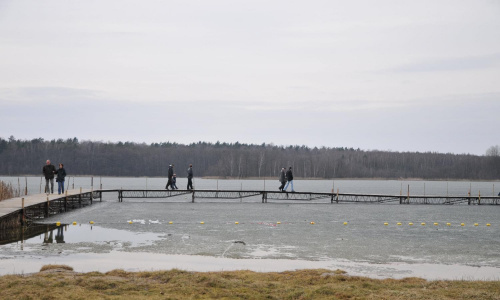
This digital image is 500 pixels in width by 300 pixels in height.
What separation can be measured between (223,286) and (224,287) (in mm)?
44

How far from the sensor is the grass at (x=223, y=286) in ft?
31.7

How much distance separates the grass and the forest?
400 ft

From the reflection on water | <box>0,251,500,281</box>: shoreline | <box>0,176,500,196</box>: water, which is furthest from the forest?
<box>0,251,500,281</box>: shoreline

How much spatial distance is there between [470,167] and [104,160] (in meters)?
98.8

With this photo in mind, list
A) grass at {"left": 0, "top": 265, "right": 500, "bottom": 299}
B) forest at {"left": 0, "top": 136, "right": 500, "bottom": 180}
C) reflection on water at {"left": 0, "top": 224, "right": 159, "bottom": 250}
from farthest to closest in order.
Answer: forest at {"left": 0, "top": 136, "right": 500, "bottom": 180}, reflection on water at {"left": 0, "top": 224, "right": 159, "bottom": 250}, grass at {"left": 0, "top": 265, "right": 500, "bottom": 299}

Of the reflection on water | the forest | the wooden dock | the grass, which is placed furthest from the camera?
the forest

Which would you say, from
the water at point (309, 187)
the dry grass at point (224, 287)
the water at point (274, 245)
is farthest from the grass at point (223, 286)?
the water at point (309, 187)

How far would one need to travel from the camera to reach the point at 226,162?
143750mm

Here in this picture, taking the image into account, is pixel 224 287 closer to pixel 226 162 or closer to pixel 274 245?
pixel 274 245

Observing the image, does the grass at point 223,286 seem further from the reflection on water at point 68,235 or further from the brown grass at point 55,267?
the reflection on water at point 68,235

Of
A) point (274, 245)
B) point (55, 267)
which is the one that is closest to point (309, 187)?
point (274, 245)

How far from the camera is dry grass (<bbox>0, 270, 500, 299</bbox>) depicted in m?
9.67

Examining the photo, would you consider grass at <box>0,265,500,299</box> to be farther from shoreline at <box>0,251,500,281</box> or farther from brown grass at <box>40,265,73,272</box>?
shoreline at <box>0,251,500,281</box>

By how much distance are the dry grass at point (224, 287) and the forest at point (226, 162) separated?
121804 mm
